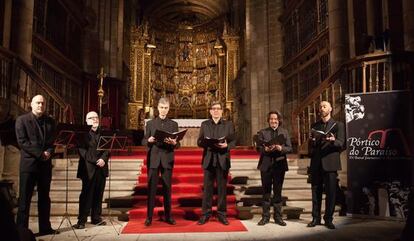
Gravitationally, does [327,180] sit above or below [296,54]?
below

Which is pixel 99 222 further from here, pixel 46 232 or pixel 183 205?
pixel 183 205

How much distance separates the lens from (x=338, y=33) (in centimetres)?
780

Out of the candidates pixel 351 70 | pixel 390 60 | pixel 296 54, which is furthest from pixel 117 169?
pixel 296 54

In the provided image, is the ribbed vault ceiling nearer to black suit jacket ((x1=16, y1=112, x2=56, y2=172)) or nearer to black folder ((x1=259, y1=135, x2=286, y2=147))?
black folder ((x1=259, y1=135, x2=286, y2=147))

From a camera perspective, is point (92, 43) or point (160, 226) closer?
point (160, 226)

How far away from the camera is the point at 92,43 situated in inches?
524

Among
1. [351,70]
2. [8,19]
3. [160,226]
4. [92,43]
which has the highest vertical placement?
[92,43]

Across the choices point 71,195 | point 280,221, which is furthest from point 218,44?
point 280,221

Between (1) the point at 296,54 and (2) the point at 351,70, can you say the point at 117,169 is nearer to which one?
(2) the point at 351,70

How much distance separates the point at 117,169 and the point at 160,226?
8.58 ft

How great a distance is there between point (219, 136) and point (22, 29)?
15.8 ft

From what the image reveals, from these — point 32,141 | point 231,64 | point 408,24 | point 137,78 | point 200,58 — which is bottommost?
point 32,141

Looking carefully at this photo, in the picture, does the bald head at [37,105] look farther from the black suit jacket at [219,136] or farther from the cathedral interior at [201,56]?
the black suit jacket at [219,136]

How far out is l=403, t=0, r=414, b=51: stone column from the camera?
20.1ft
